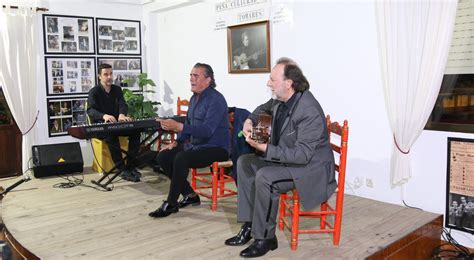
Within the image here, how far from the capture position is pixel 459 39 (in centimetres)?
304

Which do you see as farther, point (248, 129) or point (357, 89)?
point (357, 89)

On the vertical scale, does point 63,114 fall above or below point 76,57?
below

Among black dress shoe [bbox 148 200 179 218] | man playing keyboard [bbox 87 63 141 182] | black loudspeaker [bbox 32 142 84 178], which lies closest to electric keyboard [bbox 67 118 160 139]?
man playing keyboard [bbox 87 63 141 182]

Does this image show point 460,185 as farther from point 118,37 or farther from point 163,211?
point 118,37

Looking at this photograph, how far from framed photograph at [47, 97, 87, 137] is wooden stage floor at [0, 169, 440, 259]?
1565 mm

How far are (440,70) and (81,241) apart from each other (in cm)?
269

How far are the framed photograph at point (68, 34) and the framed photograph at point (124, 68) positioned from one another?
29cm

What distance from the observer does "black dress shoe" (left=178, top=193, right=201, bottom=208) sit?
3.44 m

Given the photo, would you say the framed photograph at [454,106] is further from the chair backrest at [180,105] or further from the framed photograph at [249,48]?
the chair backrest at [180,105]

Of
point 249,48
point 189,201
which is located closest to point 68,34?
point 249,48

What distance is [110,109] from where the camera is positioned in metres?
4.64

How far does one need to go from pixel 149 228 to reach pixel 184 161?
528mm

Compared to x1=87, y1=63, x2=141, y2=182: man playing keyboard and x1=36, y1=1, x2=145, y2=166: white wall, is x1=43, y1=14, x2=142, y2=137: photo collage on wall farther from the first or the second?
x1=87, y1=63, x2=141, y2=182: man playing keyboard

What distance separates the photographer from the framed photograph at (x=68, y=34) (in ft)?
17.1
